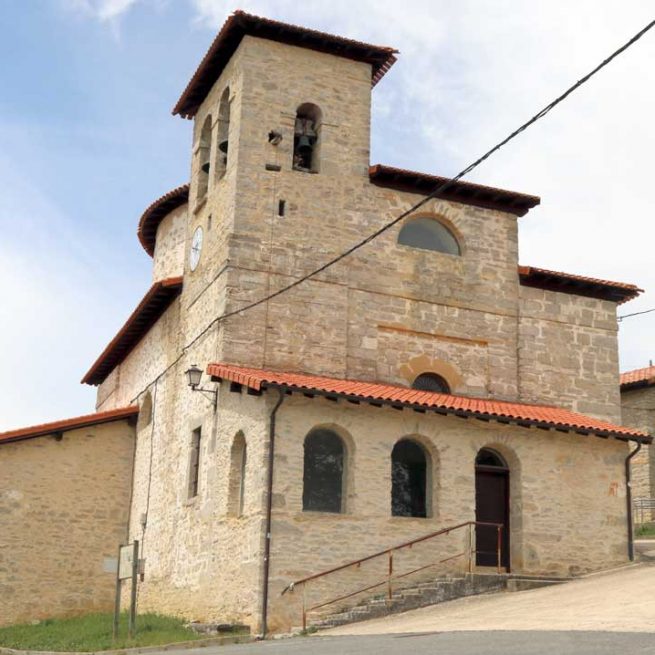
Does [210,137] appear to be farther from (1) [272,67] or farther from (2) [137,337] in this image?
(2) [137,337]

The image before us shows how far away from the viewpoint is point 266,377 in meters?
18.0

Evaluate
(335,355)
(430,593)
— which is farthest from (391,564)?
(335,355)

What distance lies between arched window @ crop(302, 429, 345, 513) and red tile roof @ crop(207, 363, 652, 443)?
105 centimetres

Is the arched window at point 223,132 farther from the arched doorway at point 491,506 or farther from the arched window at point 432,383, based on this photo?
the arched doorway at point 491,506

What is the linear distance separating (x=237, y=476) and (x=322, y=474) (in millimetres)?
1688

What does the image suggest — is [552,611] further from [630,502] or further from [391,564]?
[630,502]

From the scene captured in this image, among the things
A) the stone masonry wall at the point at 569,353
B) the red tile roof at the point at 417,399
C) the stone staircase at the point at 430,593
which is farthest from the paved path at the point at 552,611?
the stone masonry wall at the point at 569,353

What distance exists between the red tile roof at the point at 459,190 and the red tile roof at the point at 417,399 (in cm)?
459

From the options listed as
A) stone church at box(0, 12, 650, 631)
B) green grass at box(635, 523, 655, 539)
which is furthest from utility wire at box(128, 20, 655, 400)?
green grass at box(635, 523, 655, 539)

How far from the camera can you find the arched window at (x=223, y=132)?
2316cm

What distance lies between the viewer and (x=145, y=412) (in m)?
25.8

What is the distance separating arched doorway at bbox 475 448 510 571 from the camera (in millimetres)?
19797

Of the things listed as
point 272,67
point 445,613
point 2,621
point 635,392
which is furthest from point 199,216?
point 635,392

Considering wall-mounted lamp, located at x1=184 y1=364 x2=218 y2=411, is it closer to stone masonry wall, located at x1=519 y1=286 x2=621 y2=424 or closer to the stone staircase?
the stone staircase
